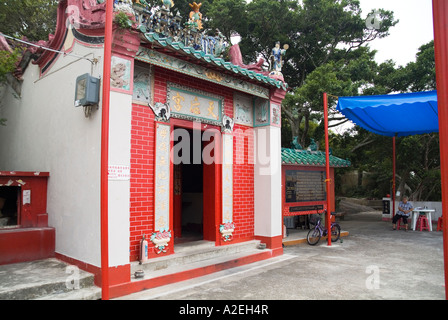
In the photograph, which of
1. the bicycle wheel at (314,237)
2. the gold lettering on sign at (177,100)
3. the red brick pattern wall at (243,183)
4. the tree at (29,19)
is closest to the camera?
the gold lettering on sign at (177,100)

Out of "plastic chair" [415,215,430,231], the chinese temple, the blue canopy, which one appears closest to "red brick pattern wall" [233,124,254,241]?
the chinese temple

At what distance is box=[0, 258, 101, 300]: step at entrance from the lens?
416 cm

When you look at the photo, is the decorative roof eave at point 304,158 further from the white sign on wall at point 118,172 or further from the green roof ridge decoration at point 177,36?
the white sign on wall at point 118,172

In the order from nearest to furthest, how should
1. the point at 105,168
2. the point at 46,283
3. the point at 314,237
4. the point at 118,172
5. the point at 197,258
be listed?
the point at 105,168
the point at 46,283
the point at 118,172
the point at 197,258
the point at 314,237

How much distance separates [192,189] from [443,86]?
6.91 meters

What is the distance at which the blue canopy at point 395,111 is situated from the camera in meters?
7.86

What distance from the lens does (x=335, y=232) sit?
941 centimetres

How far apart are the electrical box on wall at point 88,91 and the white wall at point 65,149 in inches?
8.2

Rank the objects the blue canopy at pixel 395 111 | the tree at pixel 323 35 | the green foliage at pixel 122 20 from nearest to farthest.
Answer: the green foliage at pixel 122 20 → the blue canopy at pixel 395 111 → the tree at pixel 323 35

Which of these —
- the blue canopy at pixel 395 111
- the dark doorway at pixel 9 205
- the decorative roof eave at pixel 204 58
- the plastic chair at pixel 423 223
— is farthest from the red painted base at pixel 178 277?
the plastic chair at pixel 423 223

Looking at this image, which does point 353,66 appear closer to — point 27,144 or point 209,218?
point 209,218

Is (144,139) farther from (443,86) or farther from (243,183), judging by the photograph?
(443,86)

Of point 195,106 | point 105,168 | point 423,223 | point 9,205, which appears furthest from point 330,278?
point 423,223

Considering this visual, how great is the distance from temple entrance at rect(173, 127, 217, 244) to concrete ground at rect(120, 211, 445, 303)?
146 cm
